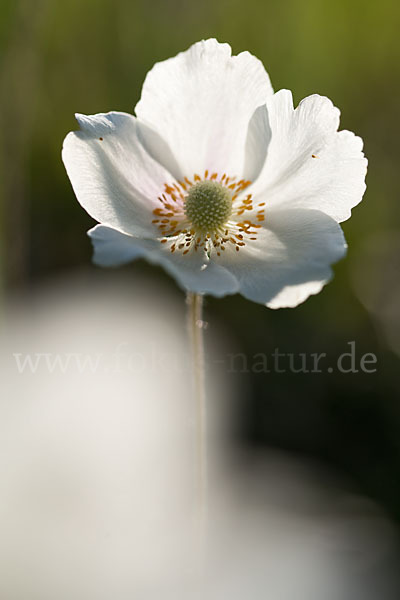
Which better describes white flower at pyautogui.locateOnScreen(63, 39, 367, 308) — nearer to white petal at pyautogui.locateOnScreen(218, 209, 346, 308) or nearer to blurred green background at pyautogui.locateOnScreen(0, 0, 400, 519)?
white petal at pyautogui.locateOnScreen(218, 209, 346, 308)

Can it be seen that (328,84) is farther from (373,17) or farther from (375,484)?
(375,484)

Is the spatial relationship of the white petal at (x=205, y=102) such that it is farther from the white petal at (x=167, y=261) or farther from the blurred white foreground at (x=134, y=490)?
the blurred white foreground at (x=134, y=490)

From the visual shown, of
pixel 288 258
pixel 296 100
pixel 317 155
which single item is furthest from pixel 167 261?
pixel 296 100

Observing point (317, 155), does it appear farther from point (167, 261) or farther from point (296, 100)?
point (296, 100)

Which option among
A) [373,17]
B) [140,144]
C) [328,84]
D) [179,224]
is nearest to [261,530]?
[179,224]

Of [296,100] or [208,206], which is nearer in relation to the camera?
[208,206]
